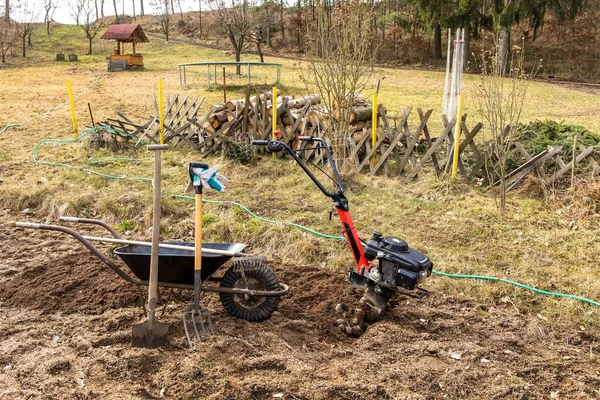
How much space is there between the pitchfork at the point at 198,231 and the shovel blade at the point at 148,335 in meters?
0.15

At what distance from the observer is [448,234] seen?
19.2ft

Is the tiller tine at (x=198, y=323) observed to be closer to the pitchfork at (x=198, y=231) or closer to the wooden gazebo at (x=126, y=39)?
the pitchfork at (x=198, y=231)

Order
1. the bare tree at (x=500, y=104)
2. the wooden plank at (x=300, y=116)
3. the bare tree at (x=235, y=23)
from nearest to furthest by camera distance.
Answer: the bare tree at (x=500, y=104) → the wooden plank at (x=300, y=116) → the bare tree at (x=235, y=23)

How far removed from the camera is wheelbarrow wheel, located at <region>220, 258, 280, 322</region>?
3841 mm

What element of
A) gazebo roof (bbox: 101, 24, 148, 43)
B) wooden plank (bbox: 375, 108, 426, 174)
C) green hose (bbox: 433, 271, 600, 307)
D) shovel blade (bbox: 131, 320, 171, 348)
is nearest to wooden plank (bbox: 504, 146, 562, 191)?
wooden plank (bbox: 375, 108, 426, 174)

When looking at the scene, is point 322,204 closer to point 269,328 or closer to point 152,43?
point 269,328

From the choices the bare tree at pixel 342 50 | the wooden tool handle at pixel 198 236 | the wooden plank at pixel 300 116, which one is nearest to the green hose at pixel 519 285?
the wooden tool handle at pixel 198 236

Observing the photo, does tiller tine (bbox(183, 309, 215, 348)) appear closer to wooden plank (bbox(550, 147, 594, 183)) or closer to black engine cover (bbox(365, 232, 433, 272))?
black engine cover (bbox(365, 232, 433, 272))

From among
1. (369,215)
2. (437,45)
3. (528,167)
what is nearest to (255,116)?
(369,215)

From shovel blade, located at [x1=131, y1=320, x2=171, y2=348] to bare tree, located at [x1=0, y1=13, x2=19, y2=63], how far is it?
3191cm

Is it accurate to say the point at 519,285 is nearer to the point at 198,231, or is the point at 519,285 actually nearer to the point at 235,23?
the point at 198,231

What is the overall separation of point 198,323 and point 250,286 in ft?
1.49

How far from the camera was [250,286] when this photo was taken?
3.89m

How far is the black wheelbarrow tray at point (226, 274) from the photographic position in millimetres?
3719
